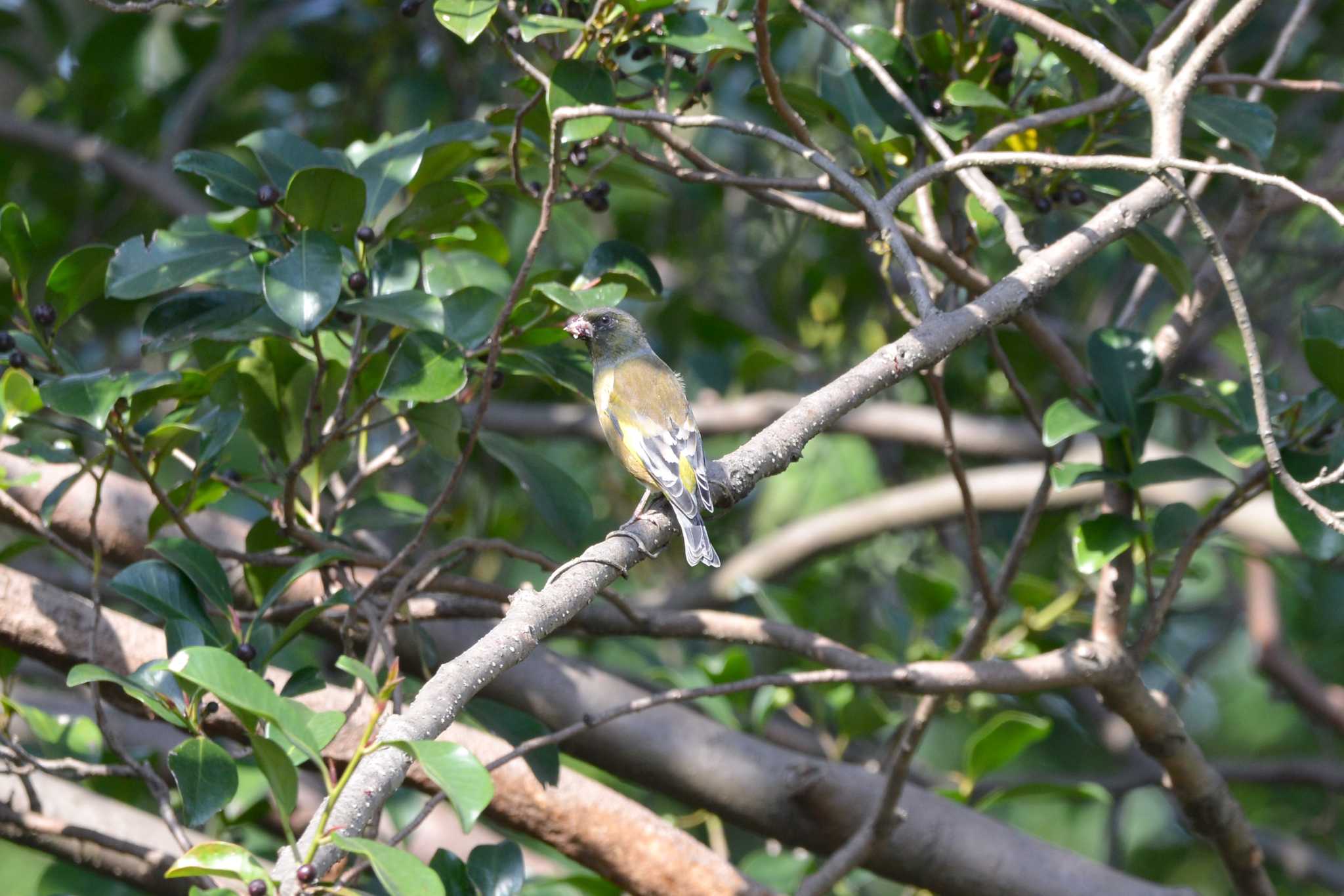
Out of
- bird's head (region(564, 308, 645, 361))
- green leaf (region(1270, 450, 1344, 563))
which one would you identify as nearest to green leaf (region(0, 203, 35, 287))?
bird's head (region(564, 308, 645, 361))

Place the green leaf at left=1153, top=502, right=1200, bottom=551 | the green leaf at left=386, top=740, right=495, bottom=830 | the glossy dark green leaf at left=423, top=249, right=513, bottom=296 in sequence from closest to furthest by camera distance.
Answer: the green leaf at left=386, top=740, right=495, bottom=830 < the green leaf at left=1153, top=502, right=1200, bottom=551 < the glossy dark green leaf at left=423, top=249, right=513, bottom=296

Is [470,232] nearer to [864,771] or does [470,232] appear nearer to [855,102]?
[855,102]

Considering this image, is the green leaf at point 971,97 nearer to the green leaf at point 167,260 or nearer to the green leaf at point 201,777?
the green leaf at point 167,260

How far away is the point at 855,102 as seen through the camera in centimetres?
252

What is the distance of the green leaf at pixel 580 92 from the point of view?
2.08m

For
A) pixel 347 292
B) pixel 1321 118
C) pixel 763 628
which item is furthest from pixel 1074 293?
pixel 347 292

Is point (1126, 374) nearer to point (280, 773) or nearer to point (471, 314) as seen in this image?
point (471, 314)

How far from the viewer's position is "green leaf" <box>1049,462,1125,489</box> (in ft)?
7.29

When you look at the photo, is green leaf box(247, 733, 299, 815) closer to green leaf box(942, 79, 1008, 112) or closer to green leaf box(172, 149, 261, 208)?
green leaf box(172, 149, 261, 208)

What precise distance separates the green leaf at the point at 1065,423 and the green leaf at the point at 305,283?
1.19m

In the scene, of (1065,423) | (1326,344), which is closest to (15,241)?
(1065,423)

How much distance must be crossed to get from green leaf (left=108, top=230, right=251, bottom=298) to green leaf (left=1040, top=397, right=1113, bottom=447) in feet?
4.57

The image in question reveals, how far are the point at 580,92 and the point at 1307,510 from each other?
140 centimetres

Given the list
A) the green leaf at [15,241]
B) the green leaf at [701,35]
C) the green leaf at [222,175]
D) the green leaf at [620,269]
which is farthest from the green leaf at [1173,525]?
the green leaf at [15,241]
